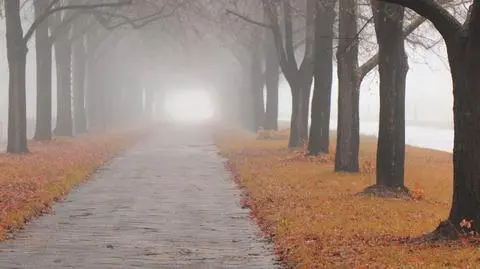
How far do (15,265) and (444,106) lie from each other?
108m

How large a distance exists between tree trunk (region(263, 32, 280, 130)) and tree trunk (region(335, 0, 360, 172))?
1921cm

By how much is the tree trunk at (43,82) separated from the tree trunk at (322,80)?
13567mm

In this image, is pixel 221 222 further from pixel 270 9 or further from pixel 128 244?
pixel 270 9

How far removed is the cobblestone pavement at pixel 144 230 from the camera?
29.8 feet

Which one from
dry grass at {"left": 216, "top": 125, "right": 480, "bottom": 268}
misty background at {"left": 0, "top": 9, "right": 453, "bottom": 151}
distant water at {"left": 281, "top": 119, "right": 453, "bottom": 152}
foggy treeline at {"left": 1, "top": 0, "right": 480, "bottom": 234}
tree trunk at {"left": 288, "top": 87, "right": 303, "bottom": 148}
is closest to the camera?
dry grass at {"left": 216, "top": 125, "right": 480, "bottom": 268}

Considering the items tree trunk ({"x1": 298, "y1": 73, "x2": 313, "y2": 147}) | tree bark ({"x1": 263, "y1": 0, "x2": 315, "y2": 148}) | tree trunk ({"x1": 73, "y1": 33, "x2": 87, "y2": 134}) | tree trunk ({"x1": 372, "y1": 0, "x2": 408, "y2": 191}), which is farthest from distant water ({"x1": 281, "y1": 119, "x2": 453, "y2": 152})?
tree trunk ({"x1": 372, "y1": 0, "x2": 408, "y2": 191})

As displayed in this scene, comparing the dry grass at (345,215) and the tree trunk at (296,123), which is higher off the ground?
the tree trunk at (296,123)

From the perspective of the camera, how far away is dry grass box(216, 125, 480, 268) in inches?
348

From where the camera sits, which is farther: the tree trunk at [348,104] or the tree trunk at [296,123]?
the tree trunk at [296,123]

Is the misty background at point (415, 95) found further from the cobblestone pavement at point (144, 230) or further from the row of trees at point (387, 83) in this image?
the cobblestone pavement at point (144, 230)

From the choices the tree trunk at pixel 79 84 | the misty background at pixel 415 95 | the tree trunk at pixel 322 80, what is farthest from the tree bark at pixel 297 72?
the misty background at pixel 415 95

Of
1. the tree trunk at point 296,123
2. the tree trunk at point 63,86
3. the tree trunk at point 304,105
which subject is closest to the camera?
the tree trunk at point 304,105

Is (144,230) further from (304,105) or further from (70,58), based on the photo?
(70,58)

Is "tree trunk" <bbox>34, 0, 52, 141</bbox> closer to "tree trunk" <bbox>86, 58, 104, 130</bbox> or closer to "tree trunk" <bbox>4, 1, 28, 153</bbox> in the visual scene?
"tree trunk" <bbox>4, 1, 28, 153</bbox>
